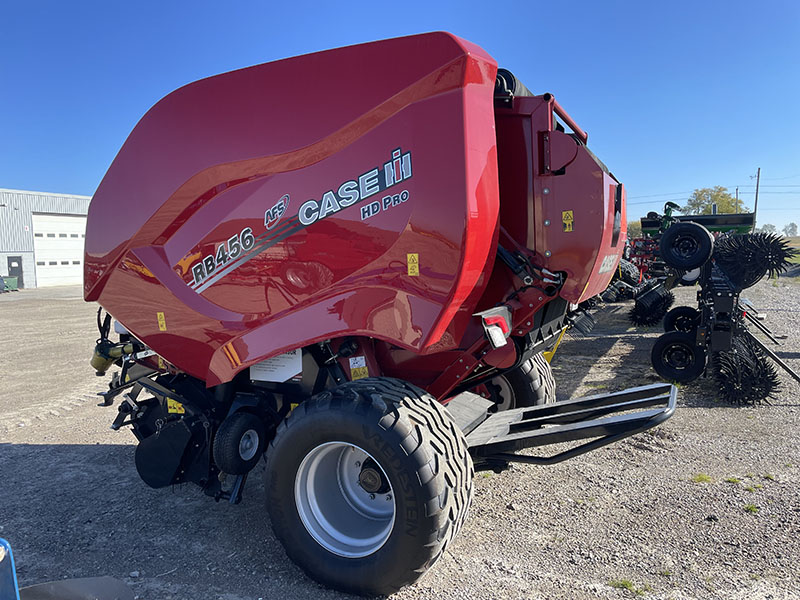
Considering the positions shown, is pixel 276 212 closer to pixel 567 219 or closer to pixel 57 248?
pixel 567 219

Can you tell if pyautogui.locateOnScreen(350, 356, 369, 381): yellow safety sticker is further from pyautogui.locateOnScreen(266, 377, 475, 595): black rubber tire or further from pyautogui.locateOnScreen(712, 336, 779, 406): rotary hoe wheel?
pyautogui.locateOnScreen(712, 336, 779, 406): rotary hoe wheel

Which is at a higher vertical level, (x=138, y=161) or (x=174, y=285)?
(x=138, y=161)

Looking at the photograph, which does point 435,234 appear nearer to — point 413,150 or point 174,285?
point 413,150

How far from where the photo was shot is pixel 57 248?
1345 inches

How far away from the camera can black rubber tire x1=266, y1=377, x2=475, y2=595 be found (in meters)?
2.62

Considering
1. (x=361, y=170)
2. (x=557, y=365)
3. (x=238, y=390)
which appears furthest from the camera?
(x=557, y=365)

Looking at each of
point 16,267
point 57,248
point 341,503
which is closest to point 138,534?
point 341,503

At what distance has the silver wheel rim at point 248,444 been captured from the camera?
355cm

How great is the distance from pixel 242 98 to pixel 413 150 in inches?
45.0

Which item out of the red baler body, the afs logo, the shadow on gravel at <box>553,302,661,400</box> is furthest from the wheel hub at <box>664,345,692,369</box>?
the afs logo

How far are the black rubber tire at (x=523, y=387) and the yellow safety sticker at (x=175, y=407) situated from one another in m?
2.36

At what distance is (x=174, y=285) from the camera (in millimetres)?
3494

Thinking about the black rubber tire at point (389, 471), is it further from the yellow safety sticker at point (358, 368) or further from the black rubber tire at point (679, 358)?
the black rubber tire at point (679, 358)

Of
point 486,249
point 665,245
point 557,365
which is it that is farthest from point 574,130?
point 557,365
